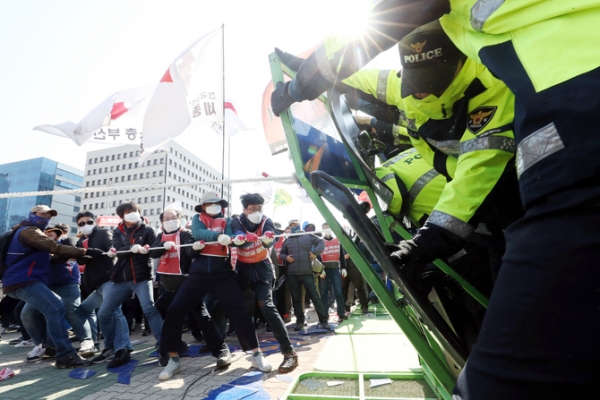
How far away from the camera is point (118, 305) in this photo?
4.54 meters

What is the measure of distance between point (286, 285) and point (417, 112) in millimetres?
6120

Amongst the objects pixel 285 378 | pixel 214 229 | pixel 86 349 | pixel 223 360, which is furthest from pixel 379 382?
pixel 86 349

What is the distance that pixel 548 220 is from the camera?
0.67 metres

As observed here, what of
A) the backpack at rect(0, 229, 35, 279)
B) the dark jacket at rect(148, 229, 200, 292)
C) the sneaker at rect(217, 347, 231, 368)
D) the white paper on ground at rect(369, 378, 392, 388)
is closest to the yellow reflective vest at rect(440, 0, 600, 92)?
the white paper on ground at rect(369, 378, 392, 388)

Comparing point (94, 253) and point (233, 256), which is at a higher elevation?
point (94, 253)

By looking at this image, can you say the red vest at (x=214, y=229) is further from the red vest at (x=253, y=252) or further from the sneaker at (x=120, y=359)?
the sneaker at (x=120, y=359)

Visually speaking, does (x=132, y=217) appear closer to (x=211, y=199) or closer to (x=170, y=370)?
(x=211, y=199)

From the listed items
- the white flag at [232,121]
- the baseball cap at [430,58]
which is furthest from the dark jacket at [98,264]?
the baseball cap at [430,58]

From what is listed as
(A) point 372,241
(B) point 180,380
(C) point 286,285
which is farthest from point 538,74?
(C) point 286,285

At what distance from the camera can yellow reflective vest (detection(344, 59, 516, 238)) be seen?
1219 mm

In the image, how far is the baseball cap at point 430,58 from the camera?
53.3 inches

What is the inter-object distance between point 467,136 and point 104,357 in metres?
5.07

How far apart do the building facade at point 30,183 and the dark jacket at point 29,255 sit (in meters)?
65.8

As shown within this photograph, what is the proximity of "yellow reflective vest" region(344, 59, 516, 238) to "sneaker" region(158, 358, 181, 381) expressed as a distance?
11.1 ft
